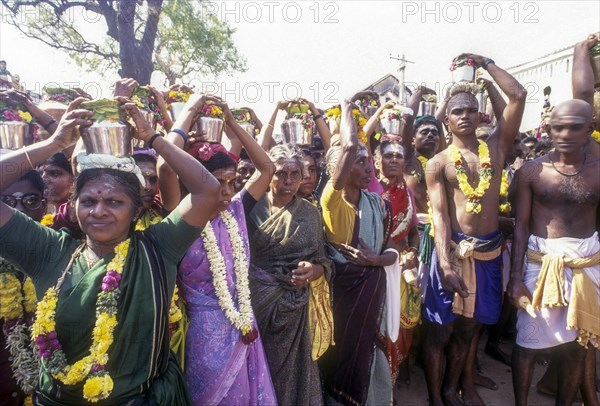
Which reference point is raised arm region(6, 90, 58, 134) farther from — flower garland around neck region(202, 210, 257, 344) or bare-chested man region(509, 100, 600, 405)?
bare-chested man region(509, 100, 600, 405)

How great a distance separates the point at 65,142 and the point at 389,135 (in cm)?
300

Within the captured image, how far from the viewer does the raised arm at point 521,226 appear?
3.75 meters

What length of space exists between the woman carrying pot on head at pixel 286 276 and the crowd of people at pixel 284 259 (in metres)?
0.01

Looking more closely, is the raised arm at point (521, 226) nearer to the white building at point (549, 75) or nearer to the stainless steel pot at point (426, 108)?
the stainless steel pot at point (426, 108)

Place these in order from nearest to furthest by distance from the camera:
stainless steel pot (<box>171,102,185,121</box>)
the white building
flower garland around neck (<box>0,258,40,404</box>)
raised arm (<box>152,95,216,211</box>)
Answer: flower garland around neck (<box>0,258,40,404</box>)
raised arm (<box>152,95,216,211</box>)
stainless steel pot (<box>171,102,185,121</box>)
the white building

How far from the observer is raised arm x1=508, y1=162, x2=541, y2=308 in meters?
3.75

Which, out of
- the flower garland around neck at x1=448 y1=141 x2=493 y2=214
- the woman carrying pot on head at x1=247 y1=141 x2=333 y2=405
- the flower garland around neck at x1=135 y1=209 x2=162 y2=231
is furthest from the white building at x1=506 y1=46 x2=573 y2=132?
the flower garland around neck at x1=135 y1=209 x2=162 y2=231

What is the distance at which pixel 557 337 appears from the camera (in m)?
3.54

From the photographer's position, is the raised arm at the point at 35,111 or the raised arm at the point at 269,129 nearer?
the raised arm at the point at 35,111

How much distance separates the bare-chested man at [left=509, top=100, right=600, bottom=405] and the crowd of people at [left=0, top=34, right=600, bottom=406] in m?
0.01

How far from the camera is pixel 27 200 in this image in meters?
2.70

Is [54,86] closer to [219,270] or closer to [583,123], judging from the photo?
[219,270]

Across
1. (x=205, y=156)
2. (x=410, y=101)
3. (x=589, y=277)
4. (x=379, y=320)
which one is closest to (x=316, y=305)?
(x=379, y=320)

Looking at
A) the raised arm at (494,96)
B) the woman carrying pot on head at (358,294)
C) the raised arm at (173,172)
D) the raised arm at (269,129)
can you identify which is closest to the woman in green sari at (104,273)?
the raised arm at (173,172)
